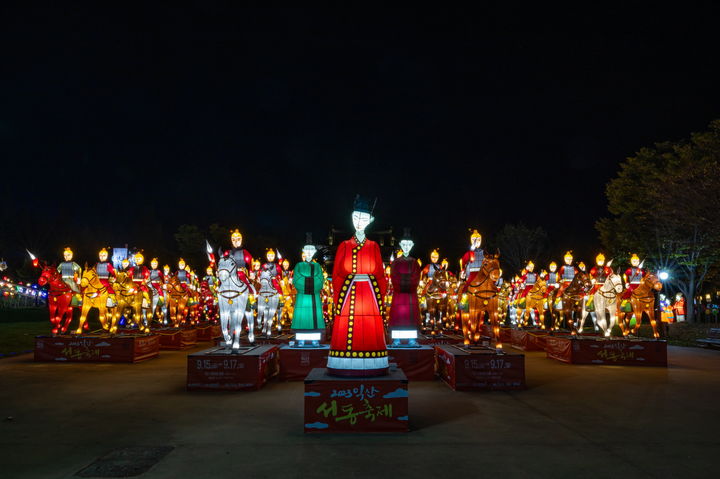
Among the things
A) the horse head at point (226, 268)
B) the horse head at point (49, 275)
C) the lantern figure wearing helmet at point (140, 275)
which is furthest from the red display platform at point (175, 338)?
the horse head at point (226, 268)

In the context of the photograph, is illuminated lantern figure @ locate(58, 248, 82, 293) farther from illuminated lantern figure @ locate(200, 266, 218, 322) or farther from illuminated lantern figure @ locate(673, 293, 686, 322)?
illuminated lantern figure @ locate(673, 293, 686, 322)

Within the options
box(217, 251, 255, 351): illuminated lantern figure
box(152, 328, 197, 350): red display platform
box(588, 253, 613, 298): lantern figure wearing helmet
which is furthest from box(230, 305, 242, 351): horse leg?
box(588, 253, 613, 298): lantern figure wearing helmet

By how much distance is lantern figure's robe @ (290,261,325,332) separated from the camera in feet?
37.2

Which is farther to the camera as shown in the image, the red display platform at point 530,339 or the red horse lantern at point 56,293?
the red display platform at point 530,339

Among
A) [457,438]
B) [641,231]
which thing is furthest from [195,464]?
[641,231]

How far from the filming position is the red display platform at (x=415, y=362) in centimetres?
→ 1037

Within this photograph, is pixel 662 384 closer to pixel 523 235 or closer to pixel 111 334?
pixel 111 334

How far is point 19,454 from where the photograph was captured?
5297 mm

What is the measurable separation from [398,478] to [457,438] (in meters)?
1.48

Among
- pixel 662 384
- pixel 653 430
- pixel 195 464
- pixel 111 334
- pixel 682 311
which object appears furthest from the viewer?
pixel 682 311

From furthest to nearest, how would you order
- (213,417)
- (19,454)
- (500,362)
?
(500,362) < (213,417) < (19,454)

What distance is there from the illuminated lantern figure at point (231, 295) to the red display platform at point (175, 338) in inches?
252

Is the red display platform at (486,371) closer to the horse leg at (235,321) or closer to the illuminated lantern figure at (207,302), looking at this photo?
the horse leg at (235,321)

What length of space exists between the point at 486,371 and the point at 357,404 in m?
3.69
